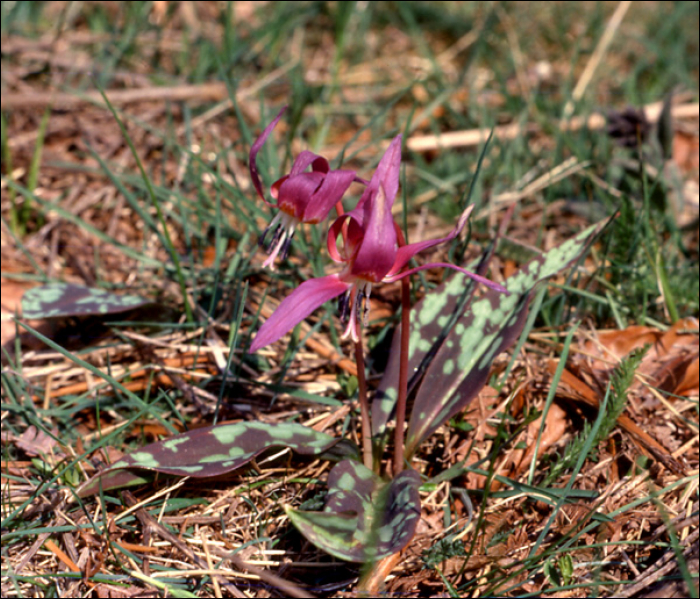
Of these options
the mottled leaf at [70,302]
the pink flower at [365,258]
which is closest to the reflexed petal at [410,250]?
the pink flower at [365,258]

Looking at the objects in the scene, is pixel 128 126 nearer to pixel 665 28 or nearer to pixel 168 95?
pixel 168 95

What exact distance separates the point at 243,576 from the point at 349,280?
68cm

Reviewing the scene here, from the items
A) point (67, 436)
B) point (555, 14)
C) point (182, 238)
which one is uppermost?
point (555, 14)

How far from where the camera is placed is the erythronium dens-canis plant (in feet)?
4.09

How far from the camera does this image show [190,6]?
3598 millimetres

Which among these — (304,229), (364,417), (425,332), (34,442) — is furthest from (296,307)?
(304,229)

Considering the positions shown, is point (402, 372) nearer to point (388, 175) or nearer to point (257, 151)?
point (388, 175)

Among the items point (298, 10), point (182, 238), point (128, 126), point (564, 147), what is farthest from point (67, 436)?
point (298, 10)

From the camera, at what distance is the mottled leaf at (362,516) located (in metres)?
1.21

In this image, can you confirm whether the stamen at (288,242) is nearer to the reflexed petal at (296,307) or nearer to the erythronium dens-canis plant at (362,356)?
the erythronium dens-canis plant at (362,356)

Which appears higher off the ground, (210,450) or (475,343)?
(475,343)

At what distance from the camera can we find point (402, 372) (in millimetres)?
1470

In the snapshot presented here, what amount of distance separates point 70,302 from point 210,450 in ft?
2.59

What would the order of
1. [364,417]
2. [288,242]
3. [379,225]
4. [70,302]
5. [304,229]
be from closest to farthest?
1. [379,225]
2. [288,242]
3. [364,417]
4. [70,302]
5. [304,229]
